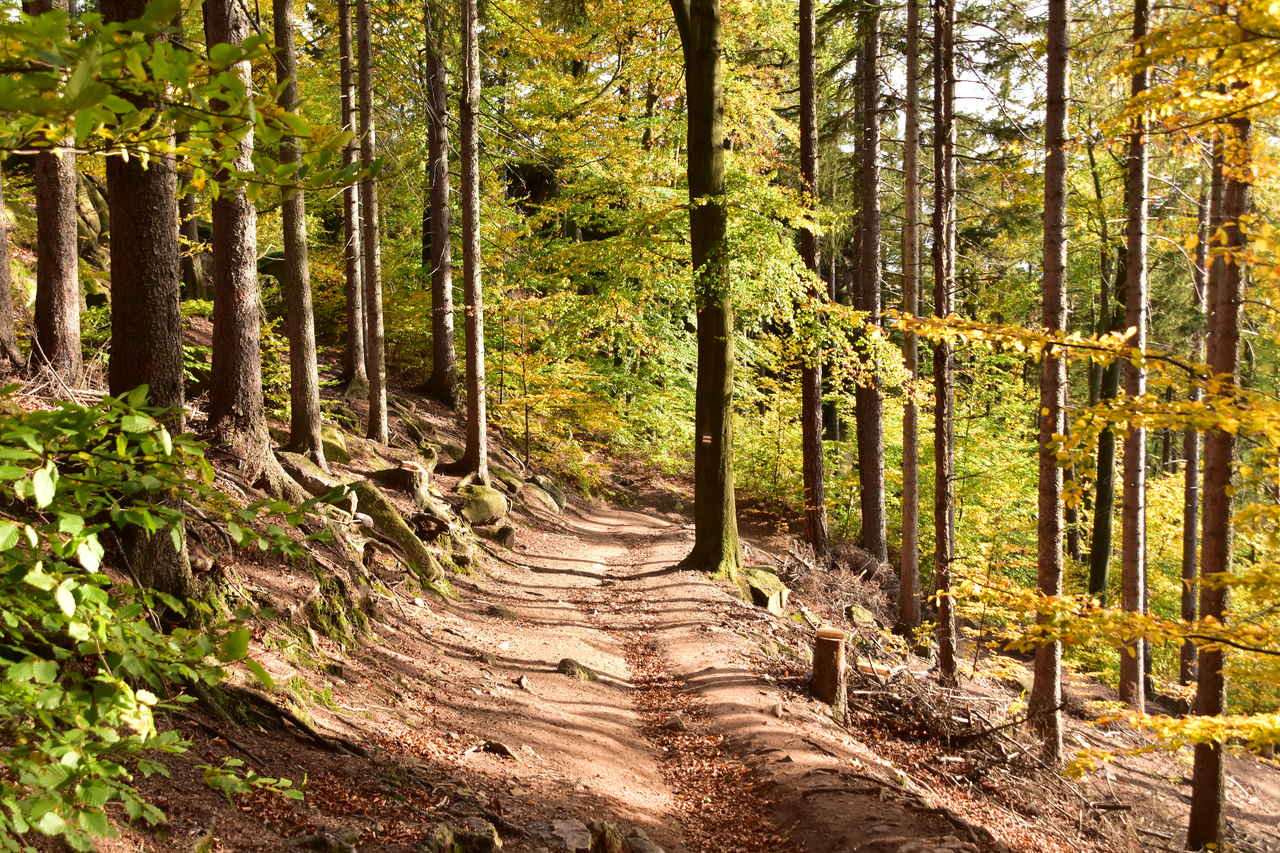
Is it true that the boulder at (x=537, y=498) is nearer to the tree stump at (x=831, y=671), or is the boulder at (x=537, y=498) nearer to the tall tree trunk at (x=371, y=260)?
the tall tree trunk at (x=371, y=260)

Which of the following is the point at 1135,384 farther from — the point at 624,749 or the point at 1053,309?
the point at 624,749

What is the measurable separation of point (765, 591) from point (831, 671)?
3973 mm

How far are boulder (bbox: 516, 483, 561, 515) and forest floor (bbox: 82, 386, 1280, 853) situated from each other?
5.02 meters

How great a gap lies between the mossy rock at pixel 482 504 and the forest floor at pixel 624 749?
1906mm

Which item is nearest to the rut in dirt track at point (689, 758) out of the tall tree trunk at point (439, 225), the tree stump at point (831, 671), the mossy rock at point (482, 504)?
the tree stump at point (831, 671)

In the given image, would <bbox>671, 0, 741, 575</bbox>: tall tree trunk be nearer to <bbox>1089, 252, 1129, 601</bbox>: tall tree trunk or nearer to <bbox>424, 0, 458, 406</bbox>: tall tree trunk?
<bbox>424, 0, 458, 406</bbox>: tall tree trunk

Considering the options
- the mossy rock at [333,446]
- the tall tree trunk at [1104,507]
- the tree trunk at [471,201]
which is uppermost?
the tree trunk at [471,201]

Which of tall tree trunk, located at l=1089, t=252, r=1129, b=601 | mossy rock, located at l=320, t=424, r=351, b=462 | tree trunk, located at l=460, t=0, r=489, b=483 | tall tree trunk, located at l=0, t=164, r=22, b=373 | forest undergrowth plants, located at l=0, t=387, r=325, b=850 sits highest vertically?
tree trunk, located at l=460, t=0, r=489, b=483

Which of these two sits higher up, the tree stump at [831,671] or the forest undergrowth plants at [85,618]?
the forest undergrowth plants at [85,618]

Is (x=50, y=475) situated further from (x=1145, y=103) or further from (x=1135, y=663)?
(x=1135, y=663)

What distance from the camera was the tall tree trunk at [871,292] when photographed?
615 inches

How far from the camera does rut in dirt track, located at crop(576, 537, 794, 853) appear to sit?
5.50 m

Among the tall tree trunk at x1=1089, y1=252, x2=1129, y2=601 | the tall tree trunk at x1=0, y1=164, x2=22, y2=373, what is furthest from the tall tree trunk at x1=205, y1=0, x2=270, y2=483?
the tall tree trunk at x1=1089, y1=252, x2=1129, y2=601

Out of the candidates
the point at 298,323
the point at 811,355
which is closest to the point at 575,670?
the point at 298,323
